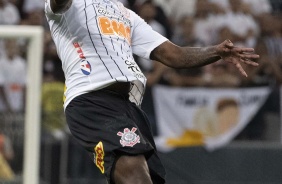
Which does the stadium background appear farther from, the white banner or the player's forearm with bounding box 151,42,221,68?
the player's forearm with bounding box 151,42,221,68

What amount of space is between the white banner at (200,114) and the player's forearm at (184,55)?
4.21 metres

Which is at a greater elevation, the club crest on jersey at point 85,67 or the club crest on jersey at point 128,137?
the club crest on jersey at point 85,67

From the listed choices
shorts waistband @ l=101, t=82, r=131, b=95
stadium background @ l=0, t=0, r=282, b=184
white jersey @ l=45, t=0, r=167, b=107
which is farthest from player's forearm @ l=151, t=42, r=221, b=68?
stadium background @ l=0, t=0, r=282, b=184

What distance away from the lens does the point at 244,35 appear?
1030 centimetres

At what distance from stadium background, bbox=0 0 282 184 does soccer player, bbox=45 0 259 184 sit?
14.0 ft

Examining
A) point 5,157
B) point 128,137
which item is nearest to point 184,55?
point 128,137

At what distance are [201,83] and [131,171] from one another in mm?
5252

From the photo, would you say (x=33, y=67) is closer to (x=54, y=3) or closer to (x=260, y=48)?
(x=54, y=3)

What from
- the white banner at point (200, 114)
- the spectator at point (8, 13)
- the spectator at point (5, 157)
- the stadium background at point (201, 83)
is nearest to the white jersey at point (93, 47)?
the spectator at point (5, 157)

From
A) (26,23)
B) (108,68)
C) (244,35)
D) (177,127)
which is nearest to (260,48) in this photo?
(244,35)

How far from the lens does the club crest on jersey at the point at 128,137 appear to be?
4.69 m

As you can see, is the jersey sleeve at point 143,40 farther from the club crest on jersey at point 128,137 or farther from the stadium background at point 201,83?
the stadium background at point 201,83

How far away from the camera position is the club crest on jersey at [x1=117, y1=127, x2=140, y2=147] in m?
4.69

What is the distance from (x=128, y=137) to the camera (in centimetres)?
471
